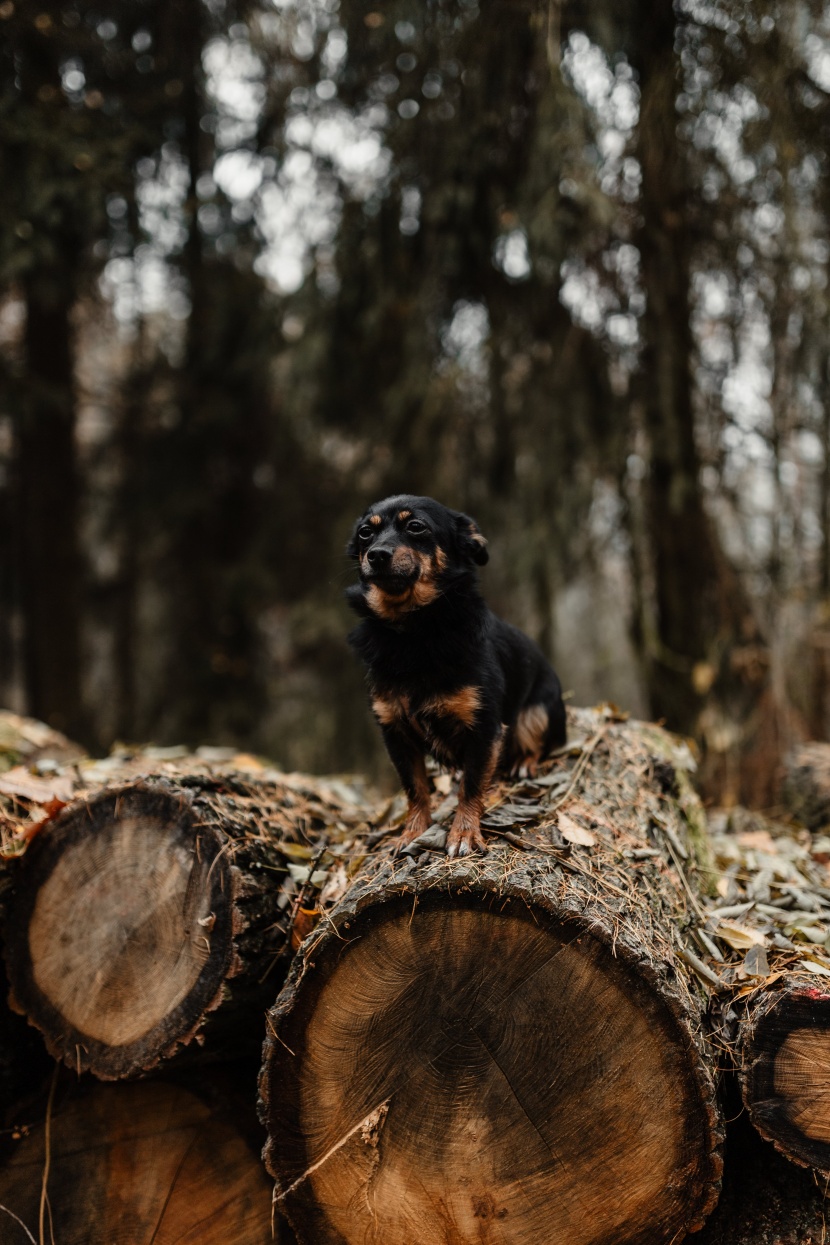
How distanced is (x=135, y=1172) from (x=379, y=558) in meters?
2.12

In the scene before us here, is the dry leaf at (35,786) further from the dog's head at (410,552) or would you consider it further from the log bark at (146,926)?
the dog's head at (410,552)

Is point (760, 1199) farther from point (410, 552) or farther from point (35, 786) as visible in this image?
point (35, 786)

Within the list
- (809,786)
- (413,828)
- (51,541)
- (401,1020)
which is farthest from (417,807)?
(51,541)

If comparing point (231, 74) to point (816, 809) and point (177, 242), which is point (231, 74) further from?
point (816, 809)

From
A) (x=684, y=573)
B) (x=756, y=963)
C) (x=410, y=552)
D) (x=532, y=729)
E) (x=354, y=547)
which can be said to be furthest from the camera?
(x=684, y=573)

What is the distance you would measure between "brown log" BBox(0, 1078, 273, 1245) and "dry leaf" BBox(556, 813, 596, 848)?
1431mm

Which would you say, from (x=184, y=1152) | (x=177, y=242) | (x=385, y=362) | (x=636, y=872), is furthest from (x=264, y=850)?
(x=177, y=242)

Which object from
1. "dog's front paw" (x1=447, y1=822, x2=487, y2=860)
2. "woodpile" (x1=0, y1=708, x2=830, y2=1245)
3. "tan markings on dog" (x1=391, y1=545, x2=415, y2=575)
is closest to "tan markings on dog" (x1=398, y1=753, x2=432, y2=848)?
"woodpile" (x1=0, y1=708, x2=830, y2=1245)

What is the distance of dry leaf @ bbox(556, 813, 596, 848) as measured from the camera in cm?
264

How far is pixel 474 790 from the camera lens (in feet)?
8.98

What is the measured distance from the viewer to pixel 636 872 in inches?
105

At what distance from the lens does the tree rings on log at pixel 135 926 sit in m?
2.65

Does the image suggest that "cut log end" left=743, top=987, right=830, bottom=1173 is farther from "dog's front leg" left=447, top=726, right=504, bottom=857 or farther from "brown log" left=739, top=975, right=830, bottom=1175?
"dog's front leg" left=447, top=726, right=504, bottom=857

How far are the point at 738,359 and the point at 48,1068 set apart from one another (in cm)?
615
